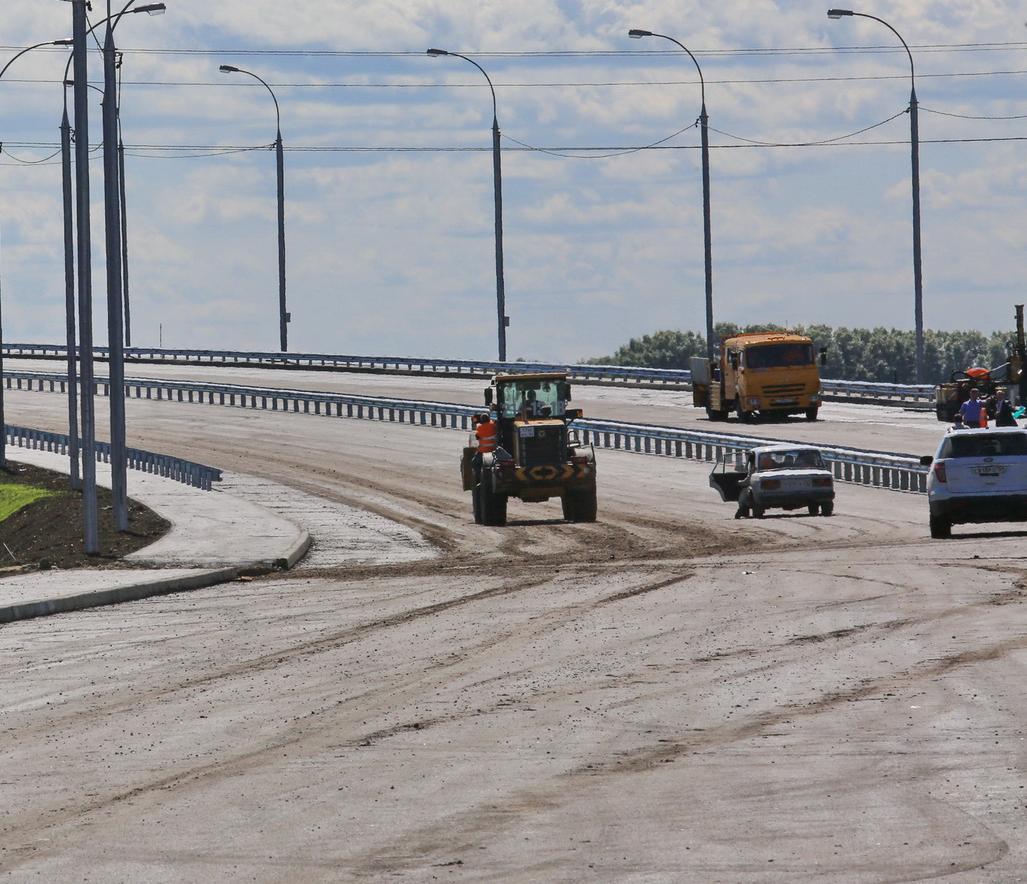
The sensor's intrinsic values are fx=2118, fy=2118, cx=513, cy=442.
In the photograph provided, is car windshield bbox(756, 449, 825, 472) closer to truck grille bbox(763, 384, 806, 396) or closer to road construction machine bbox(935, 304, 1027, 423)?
road construction machine bbox(935, 304, 1027, 423)

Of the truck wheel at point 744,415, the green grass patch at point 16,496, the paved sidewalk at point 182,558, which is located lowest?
the green grass patch at point 16,496

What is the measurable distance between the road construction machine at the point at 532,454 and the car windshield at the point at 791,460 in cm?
335

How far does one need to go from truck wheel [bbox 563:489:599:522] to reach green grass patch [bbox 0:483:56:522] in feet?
45.9

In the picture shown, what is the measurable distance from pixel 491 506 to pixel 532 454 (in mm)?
1334

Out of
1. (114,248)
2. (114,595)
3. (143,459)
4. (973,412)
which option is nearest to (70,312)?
(114,248)

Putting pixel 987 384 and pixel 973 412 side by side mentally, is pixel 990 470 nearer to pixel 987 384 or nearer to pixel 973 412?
pixel 973 412

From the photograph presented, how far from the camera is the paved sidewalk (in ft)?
73.5

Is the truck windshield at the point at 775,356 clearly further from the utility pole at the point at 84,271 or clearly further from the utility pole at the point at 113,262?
the utility pole at the point at 84,271

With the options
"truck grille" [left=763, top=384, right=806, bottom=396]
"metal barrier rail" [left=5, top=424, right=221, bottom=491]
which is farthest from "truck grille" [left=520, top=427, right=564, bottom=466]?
"truck grille" [left=763, top=384, right=806, bottom=396]

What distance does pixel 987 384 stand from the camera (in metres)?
54.4

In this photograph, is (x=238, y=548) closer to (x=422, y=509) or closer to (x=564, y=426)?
(x=564, y=426)

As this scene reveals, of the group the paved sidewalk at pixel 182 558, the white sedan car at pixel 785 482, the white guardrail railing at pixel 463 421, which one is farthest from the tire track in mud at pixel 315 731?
the white guardrail railing at pixel 463 421

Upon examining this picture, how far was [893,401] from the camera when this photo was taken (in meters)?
67.0

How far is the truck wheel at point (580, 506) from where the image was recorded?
34.5m
